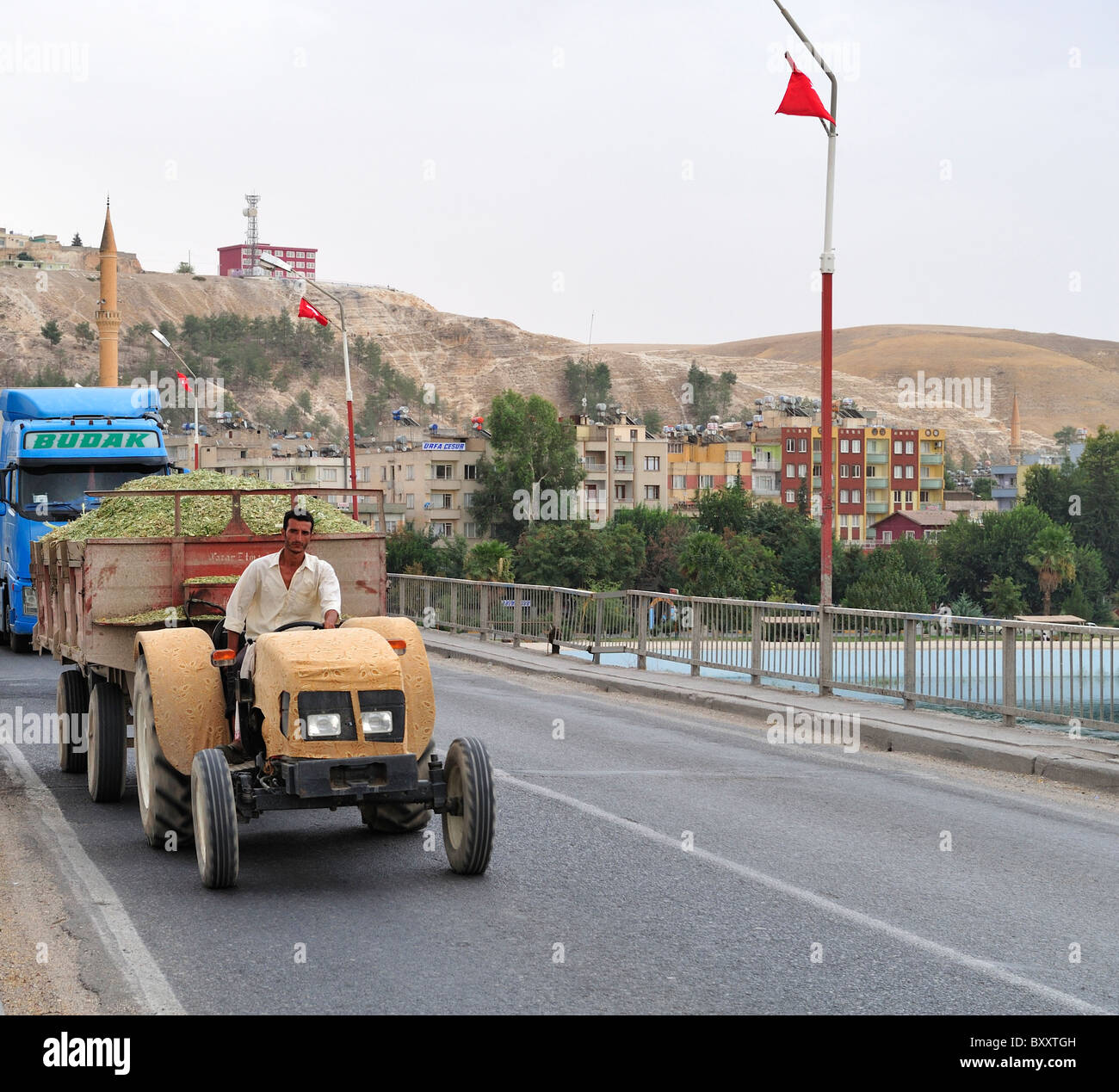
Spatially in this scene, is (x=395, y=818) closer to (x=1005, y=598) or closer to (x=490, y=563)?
(x=490, y=563)

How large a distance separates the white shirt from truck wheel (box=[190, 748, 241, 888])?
989 millimetres

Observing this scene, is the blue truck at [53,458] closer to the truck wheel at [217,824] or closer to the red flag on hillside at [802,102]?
the red flag on hillside at [802,102]

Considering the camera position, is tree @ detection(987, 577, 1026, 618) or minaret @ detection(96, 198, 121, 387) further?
tree @ detection(987, 577, 1026, 618)

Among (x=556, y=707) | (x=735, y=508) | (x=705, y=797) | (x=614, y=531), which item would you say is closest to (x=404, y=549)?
(x=614, y=531)

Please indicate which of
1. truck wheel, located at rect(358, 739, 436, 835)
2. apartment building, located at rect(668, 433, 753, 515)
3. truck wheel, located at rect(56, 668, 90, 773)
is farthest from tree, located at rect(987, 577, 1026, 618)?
truck wheel, located at rect(358, 739, 436, 835)

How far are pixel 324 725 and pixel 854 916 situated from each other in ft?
8.88

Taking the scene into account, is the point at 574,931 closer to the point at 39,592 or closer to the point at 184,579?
the point at 184,579

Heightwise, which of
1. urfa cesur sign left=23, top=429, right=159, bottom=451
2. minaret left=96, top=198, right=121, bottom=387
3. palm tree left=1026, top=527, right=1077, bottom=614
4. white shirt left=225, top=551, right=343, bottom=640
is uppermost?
minaret left=96, top=198, right=121, bottom=387

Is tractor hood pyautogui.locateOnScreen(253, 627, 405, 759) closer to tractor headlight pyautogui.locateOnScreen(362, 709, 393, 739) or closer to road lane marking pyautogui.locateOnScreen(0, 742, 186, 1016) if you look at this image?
tractor headlight pyautogui.locateOnScreen(362, 709, 393, 739)

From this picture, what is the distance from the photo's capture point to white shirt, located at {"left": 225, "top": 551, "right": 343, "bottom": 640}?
816 cm

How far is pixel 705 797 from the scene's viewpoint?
10.8 metres

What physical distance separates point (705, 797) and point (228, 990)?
5594 millimetres

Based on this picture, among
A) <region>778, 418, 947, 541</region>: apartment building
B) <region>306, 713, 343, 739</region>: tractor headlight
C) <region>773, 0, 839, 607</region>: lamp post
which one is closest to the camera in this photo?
<region>306, 713, 343, 739</region>: tractor headlight

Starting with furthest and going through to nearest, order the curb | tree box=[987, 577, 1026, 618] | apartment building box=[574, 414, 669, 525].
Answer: apartment building box=[574, 414, 669, 525]
tree box=[987, 577, 1026, 618]
the curb
